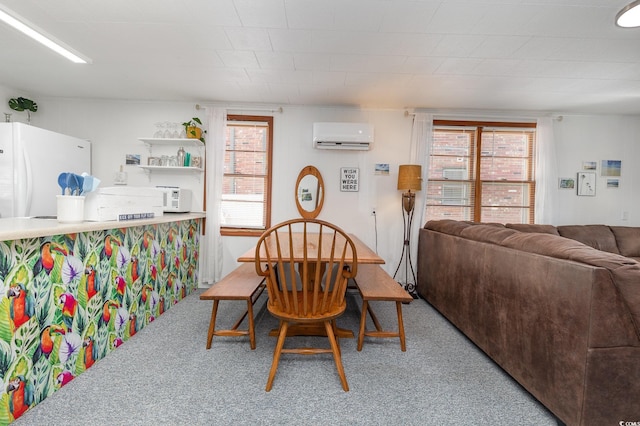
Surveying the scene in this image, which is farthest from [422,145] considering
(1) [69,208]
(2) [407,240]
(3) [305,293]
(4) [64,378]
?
(4) [64,378]

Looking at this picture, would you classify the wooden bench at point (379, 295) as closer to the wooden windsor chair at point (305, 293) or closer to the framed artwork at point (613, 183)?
the wooden windsor chair at point (305, 293)

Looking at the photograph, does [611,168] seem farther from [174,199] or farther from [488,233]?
[174,199]

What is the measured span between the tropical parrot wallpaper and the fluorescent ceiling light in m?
1.54

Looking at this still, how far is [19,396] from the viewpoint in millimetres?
1368

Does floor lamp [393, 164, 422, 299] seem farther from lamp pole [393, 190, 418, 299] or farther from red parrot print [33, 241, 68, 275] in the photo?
red parrot print [33, 241, 68, 275]

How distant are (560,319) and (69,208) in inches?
111

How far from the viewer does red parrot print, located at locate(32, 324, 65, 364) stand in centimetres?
146

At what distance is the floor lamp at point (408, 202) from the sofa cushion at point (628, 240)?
7.36 ft

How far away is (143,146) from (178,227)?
135 cm

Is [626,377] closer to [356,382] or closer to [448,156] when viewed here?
[356,382]

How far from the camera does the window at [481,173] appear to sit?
3613 millimetres

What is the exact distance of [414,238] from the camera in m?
3.59

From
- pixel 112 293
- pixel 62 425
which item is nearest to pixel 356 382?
pixel 62 425

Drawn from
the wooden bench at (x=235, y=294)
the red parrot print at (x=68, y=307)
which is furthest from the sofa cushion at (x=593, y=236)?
the red parrot print at (x=68, y=307)
